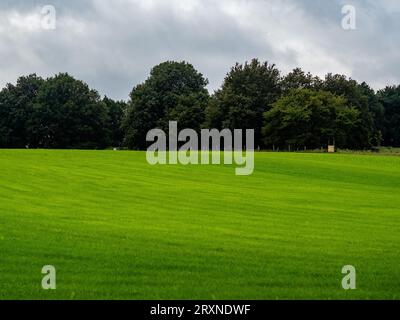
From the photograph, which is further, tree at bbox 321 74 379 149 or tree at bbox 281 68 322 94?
tree at bbox 281 68 322 94

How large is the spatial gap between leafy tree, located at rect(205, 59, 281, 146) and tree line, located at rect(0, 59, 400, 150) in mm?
199

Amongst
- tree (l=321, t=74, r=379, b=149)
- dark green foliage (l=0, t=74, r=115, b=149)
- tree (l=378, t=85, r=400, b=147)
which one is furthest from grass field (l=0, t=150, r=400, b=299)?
tree (l=378, t=85, r=400, b=147)

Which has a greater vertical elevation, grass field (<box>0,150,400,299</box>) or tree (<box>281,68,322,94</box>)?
tree (<box>281,68,322,94</box>)

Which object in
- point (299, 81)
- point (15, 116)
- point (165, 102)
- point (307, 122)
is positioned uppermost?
point (299, 81)

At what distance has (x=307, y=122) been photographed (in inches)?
4245

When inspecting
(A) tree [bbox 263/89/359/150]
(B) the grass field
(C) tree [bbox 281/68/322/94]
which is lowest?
(B) the grass field

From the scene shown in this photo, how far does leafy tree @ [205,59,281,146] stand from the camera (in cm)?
11262

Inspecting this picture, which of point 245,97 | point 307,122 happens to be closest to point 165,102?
point 245,97

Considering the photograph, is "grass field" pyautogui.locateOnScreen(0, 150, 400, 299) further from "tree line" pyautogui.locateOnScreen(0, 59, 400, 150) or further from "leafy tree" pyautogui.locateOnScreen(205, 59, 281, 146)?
"leafy tree" pyautogui.locateOnScreen(205, 59, 281, 146)

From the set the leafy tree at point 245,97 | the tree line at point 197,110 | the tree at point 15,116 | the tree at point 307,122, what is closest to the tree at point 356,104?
the tree line at point 197,110

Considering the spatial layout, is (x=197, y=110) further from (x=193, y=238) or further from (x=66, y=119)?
(x=193, y=238)

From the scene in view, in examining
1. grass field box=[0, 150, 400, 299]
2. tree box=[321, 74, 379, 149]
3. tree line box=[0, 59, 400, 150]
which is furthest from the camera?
tree box=[321, 74, 379, 149]

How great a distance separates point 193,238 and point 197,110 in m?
100
